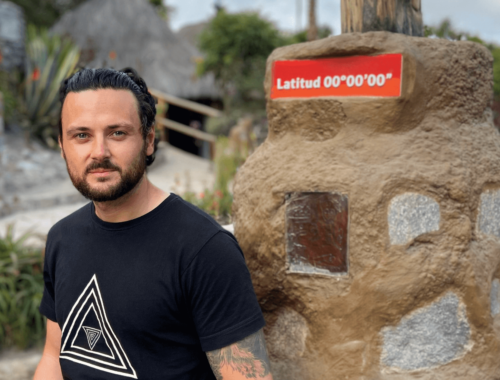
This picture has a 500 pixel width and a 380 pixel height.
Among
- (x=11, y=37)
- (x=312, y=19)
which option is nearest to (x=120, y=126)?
(x=312, y=19)

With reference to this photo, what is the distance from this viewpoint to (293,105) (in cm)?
199

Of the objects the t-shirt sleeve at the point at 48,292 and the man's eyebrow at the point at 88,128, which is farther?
the t-shirt sleeve at the point at 48,292

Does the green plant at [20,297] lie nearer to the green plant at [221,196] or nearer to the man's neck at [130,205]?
the green plant at [221,196]

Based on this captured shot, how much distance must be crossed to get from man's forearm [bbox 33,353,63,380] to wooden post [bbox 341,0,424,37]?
5.61 ft

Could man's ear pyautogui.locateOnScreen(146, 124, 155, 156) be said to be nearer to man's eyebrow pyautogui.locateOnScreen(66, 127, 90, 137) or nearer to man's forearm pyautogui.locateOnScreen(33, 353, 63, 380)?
man's eyebrow pyautogui.locateOnScreen(66, 127, 90, 137)

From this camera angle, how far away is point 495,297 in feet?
6.41

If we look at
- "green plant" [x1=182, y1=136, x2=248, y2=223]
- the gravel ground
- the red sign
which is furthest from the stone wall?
the red sign

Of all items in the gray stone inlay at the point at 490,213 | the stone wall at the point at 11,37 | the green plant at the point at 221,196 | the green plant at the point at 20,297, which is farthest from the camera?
the stone wall at the point at 11,37

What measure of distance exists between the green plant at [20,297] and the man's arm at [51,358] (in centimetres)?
214

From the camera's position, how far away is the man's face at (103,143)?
4.44 ft

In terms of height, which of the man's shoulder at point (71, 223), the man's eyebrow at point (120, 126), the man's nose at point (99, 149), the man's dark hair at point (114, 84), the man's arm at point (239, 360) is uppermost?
the man's dark hair at point (114, 84)

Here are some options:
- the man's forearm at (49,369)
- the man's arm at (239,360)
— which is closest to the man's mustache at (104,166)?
the man's arm at (239,360)

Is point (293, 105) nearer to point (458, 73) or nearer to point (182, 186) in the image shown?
point (458, 73)

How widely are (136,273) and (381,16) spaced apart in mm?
1428
